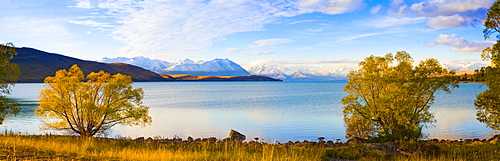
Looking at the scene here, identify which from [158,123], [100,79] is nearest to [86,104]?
[100,79]

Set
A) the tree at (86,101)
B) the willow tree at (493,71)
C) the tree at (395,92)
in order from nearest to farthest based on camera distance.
→ the willow tree at (493,71), the tree at (395,92), the tree at (86,101)

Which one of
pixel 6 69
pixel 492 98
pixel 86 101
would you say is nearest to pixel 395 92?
pixel 492 98

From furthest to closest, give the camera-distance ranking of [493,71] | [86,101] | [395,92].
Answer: [86,101]
[395,92]
[493,71]

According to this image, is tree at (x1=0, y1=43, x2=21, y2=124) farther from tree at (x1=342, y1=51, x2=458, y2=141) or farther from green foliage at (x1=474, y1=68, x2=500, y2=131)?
green foliage at (x1=474, y1=68, x2=500, y2=131)

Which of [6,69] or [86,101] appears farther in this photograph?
[86,101]

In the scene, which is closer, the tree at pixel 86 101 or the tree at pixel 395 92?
the tree at pixel 395 92

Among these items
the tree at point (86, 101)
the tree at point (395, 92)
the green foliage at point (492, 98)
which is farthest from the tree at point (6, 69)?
the green foliage at point (492, 98)

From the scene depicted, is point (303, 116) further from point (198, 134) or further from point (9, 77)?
point (9, 77)

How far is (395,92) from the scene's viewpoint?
34219 millimetres

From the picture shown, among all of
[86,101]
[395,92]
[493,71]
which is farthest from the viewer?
[86,101]

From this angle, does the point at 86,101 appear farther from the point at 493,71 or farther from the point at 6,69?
the point at 493,71

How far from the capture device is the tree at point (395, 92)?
3406 centimetres

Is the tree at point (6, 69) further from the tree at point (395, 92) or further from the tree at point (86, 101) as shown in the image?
the tree at point (395, 92)

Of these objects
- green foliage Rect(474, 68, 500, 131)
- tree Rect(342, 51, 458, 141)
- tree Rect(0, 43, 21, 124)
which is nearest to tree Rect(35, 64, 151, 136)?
tree Rect(0, 43, 21, 124)
